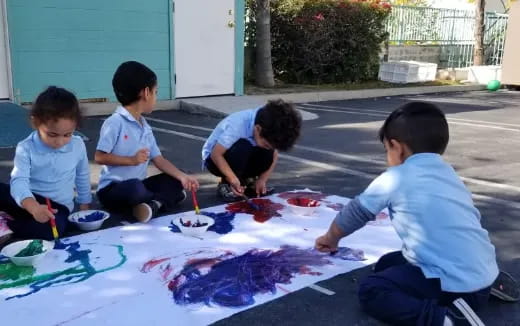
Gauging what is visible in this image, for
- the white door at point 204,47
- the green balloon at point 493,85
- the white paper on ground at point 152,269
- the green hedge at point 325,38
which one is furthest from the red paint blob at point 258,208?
the green balloon at point 493,85

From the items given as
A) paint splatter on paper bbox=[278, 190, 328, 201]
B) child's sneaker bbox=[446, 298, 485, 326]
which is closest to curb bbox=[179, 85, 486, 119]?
paint splatter on paper bbox=[278, 190, 328, 201]

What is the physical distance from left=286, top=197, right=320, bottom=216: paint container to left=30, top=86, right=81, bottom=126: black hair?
4.62 feet

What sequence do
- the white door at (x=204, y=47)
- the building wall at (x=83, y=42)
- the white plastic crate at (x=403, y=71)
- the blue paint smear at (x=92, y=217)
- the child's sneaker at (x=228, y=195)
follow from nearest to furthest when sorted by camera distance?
the blue paint smear at (x=92, y=217)
the child's sneaker at (x=228, y=195)
the building wall at (x=83, y=42)
the white door at (x=204, y=47)
the white plastic crate at (x=403, y=71)

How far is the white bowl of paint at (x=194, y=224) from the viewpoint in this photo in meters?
3.01

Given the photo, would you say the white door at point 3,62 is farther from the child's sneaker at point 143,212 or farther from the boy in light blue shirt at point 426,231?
the boy in light blue shirt at point 426,231

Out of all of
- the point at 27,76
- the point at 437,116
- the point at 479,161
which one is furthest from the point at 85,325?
the point at 27,76

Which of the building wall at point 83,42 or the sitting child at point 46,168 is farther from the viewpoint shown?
the building wall at point 83,42

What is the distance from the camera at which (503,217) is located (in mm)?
3607

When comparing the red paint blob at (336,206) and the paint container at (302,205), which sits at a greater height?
the paint container at (302,205)

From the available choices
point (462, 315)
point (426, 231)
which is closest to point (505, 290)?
point (462, 315)

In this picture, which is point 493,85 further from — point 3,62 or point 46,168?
point 46,168

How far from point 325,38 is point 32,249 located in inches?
387

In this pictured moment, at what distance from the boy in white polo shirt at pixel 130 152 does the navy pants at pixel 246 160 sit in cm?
41

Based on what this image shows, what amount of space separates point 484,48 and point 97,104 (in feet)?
40.8
